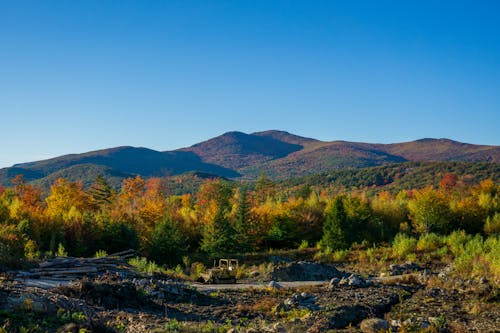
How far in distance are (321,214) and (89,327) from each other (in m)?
38.1

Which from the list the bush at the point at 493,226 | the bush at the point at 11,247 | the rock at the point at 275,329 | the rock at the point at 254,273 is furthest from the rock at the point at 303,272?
the bush at the point at 493,226

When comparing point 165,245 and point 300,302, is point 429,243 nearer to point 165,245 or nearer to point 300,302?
point 165,245

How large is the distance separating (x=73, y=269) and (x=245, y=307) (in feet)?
29.4

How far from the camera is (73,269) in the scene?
62.5ft

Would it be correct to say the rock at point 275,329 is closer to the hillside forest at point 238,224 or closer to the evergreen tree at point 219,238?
the hillside forest at point 238,224

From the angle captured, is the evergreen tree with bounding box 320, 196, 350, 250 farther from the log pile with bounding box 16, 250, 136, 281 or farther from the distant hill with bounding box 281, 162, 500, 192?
the distant hill with bounding box 281, 162, 500, 192

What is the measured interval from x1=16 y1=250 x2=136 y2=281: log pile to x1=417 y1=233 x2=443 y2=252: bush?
2221 cm

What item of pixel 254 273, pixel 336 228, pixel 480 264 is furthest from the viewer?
pixel 336 228

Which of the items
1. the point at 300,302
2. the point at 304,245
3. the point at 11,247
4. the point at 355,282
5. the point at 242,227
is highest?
the point at 11,247

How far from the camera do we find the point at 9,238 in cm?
2159

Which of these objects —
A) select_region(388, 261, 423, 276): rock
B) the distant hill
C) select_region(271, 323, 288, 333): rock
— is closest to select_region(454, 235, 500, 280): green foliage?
select_region(388, 261, 423, 276): rock

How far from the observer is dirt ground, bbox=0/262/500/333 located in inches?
392

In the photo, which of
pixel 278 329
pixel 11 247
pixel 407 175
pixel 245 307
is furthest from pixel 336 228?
pixel 407 175

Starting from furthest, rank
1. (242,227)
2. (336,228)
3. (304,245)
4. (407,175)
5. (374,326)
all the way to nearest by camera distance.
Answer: (407,175) → (304,245) → (242,227) → (336,228) → (374,326)
